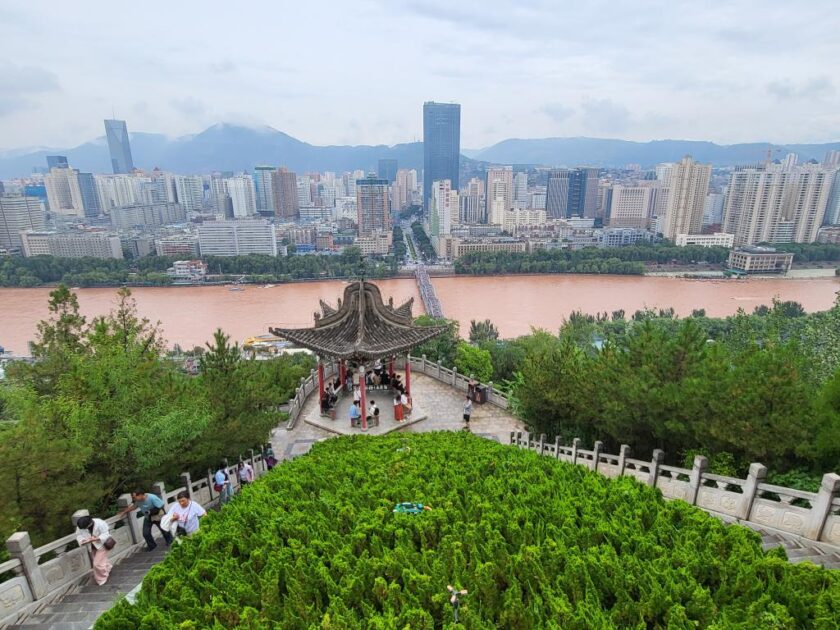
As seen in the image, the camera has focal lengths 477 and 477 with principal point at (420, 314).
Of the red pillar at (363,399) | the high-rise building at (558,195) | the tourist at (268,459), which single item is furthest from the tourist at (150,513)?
the high-rise building at (558,195)

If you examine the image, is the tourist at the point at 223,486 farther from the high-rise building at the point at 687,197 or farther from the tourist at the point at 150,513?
the high-rise building at the point at 687,197

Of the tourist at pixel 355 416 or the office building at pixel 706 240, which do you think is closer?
the tourist at pixel 355 416

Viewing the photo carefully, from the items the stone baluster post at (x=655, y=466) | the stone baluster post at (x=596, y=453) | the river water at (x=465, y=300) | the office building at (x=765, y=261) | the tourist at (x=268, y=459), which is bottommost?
the river water at (x=465, y=300)

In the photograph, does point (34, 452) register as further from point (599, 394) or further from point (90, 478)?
point (599, 394)

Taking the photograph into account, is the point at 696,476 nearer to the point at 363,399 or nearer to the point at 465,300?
the point at 363,399

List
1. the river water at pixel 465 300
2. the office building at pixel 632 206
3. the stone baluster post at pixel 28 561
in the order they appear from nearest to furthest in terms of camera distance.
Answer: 1. the stone baluster post at pixel 28 561
2. the river water at pixel 465 300
3. the office building at pixel 632 206

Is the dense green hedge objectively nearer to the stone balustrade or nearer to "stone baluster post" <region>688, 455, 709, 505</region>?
"stone baluster post" <region>688, 455, 709, 505</region>

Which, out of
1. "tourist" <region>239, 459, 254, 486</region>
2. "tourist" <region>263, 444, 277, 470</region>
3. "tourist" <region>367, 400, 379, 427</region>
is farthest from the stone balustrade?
"tourist" <region>367, 400, 379, 427</region>

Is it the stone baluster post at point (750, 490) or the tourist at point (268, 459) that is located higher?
the stone baluster post at point (750, 490)

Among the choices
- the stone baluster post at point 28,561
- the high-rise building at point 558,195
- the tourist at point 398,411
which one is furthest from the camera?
the high-rise building at point 558,195
